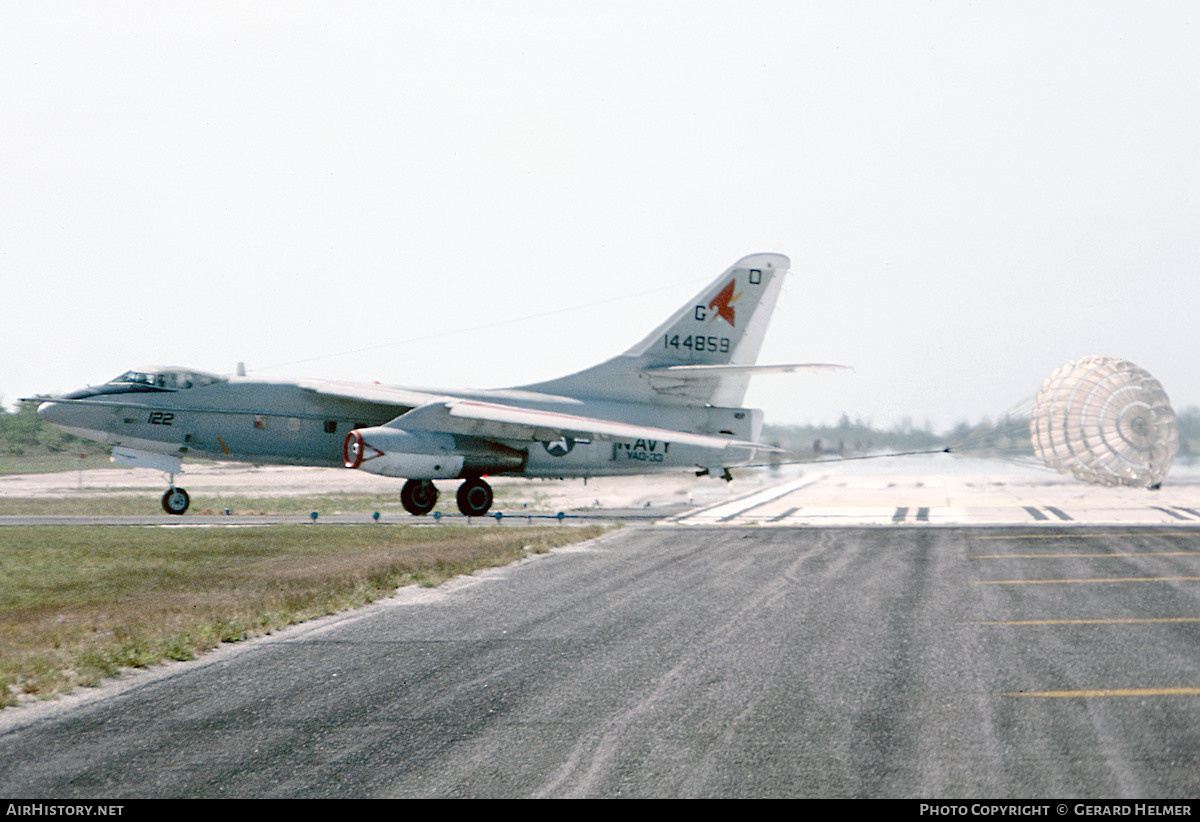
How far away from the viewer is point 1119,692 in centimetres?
967

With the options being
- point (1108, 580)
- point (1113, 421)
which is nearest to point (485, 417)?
point (1108, 580)

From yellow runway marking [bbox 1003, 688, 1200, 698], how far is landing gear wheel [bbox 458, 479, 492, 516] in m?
26.8

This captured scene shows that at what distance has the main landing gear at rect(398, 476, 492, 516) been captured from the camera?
3538 centimetres

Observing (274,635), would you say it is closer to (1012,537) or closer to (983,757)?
(983,757)

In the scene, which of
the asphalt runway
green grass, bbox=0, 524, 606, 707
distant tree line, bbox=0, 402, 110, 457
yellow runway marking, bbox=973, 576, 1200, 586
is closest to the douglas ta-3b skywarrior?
green grass, bbox=0, 524, 606, 707

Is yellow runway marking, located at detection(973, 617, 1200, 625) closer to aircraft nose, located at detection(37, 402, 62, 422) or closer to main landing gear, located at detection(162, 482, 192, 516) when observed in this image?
main landing gear, located at detection(162, 482, 192, 516)

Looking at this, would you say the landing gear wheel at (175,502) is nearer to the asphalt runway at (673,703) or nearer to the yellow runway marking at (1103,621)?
the asphalt runway at (673,703)

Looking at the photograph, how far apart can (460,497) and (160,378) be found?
401 inches

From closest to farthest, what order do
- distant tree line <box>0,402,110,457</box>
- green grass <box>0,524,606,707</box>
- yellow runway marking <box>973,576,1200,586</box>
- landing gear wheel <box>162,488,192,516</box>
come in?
1. green grass <box>0,524,606,707</box>
2. yellow runway marking <box>973,576,1200,586</box>
3. landing gear wheel <box>162,488,192,516</box>
4. distant tree line <box>0,402,110,457</box>

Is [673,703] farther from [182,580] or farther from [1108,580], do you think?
[182,580]

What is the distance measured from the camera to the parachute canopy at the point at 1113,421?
158ft

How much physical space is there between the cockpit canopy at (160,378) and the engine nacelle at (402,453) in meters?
5.17

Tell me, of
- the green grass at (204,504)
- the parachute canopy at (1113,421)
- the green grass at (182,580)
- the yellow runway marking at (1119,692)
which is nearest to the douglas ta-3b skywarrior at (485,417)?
the green grass at (182,580)
